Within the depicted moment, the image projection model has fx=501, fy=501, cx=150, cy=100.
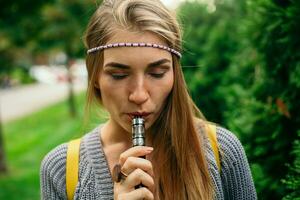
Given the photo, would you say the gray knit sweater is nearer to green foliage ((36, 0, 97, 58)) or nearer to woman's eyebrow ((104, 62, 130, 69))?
woman's eyebrow ((104, 62, 130, 69))

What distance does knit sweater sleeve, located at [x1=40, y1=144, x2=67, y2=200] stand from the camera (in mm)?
2307

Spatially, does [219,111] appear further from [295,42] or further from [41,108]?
[41,108]

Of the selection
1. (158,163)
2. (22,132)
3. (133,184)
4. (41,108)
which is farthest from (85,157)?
(41,108)

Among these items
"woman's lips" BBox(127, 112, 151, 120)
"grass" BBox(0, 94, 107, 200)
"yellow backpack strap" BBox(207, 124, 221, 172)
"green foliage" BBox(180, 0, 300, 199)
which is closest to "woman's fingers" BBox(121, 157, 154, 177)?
"woman's lips" BBox(127, 112, 151, 120)

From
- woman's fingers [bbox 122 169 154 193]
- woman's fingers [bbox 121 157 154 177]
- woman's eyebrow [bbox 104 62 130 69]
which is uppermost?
woman's eyebrow [bbox 104 62 130 69]

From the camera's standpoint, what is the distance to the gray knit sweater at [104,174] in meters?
2.26

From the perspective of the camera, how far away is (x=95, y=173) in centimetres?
232

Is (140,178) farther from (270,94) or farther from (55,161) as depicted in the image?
(270,94)

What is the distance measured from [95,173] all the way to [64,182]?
0.15 meters

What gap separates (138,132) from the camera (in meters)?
1.99

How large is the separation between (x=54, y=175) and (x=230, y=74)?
3314mm

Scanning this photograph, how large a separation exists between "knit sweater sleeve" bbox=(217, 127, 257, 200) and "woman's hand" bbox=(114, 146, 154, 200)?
50 cm

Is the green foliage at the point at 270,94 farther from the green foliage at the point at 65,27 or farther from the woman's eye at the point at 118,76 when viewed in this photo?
the green foliage at the point at 65,27

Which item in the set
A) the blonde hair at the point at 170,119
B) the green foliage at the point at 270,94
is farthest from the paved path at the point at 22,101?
the blonde hair at the point at 170,119
